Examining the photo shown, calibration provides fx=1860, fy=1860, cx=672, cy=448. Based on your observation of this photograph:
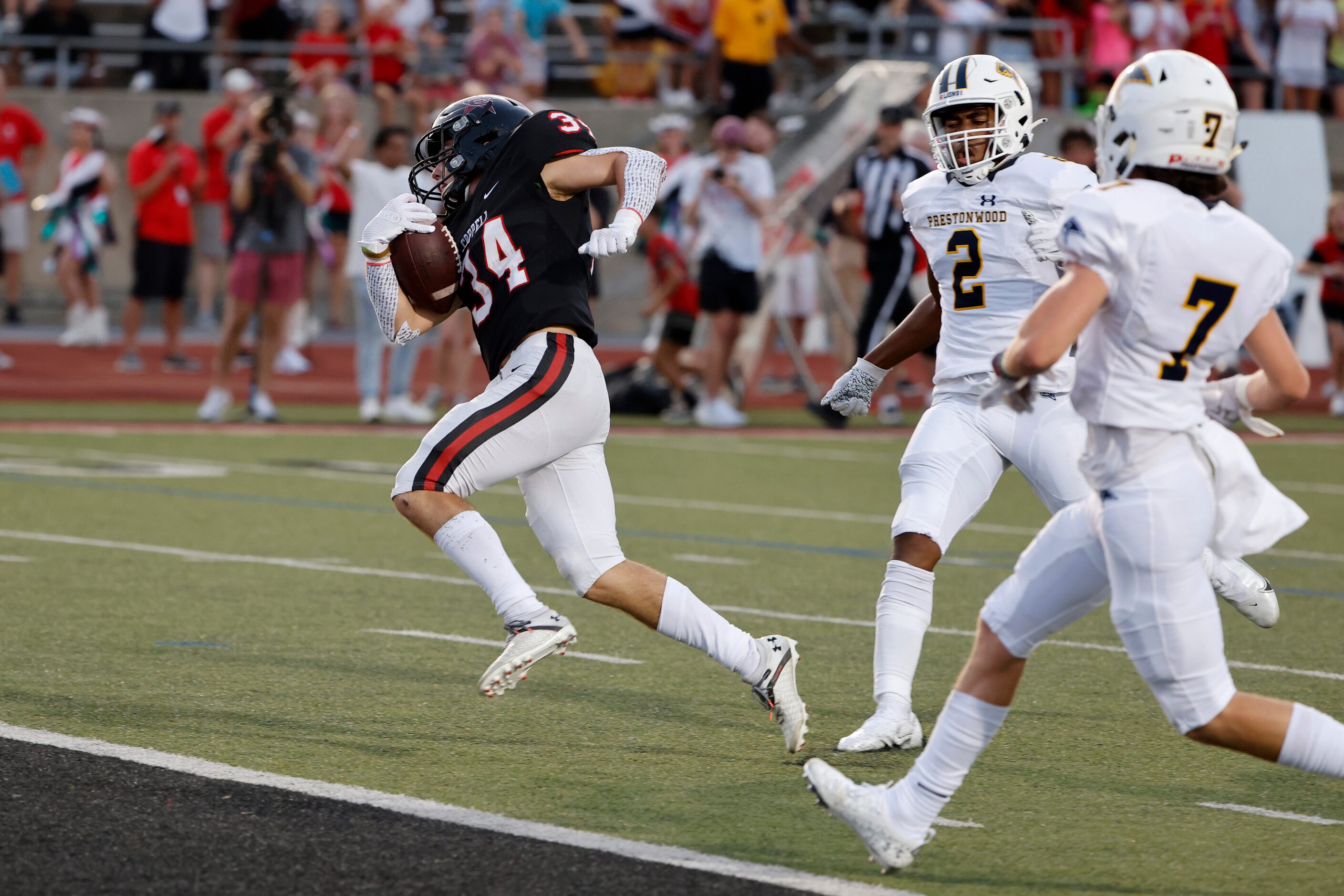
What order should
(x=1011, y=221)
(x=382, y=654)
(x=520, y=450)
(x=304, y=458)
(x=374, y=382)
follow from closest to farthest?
(x=520, y=450), (x=1011, y=221), (x=382, y=654), (x=304, y=458), (x=374, y=382)

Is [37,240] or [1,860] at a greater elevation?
[1,860]


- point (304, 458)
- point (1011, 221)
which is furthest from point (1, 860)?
point (304, 458)

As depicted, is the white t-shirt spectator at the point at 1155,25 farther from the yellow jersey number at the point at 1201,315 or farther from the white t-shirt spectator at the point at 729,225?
the yellow jersey number at the point at 1201,315

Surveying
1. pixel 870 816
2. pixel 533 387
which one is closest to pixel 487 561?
pixel 533 387

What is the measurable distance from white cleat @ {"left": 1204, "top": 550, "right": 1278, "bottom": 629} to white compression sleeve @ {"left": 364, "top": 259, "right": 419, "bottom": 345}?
8.38ft

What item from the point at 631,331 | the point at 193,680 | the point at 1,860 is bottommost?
the point at 631,331

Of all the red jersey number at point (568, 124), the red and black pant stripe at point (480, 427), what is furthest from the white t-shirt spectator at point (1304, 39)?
the red and black pant stripe at point (480, 427)

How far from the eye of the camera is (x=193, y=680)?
18.4ft

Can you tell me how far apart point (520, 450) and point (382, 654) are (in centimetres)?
158

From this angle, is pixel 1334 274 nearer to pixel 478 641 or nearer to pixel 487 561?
pixel 478 641

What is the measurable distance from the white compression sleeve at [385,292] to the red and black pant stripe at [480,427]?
42 cm

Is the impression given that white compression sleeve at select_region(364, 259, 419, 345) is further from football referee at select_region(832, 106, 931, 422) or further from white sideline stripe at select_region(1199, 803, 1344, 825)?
football referee at select_region(832, 106, 931, 422)

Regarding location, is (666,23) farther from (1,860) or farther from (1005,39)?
(1,860)

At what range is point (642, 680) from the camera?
5828mm
